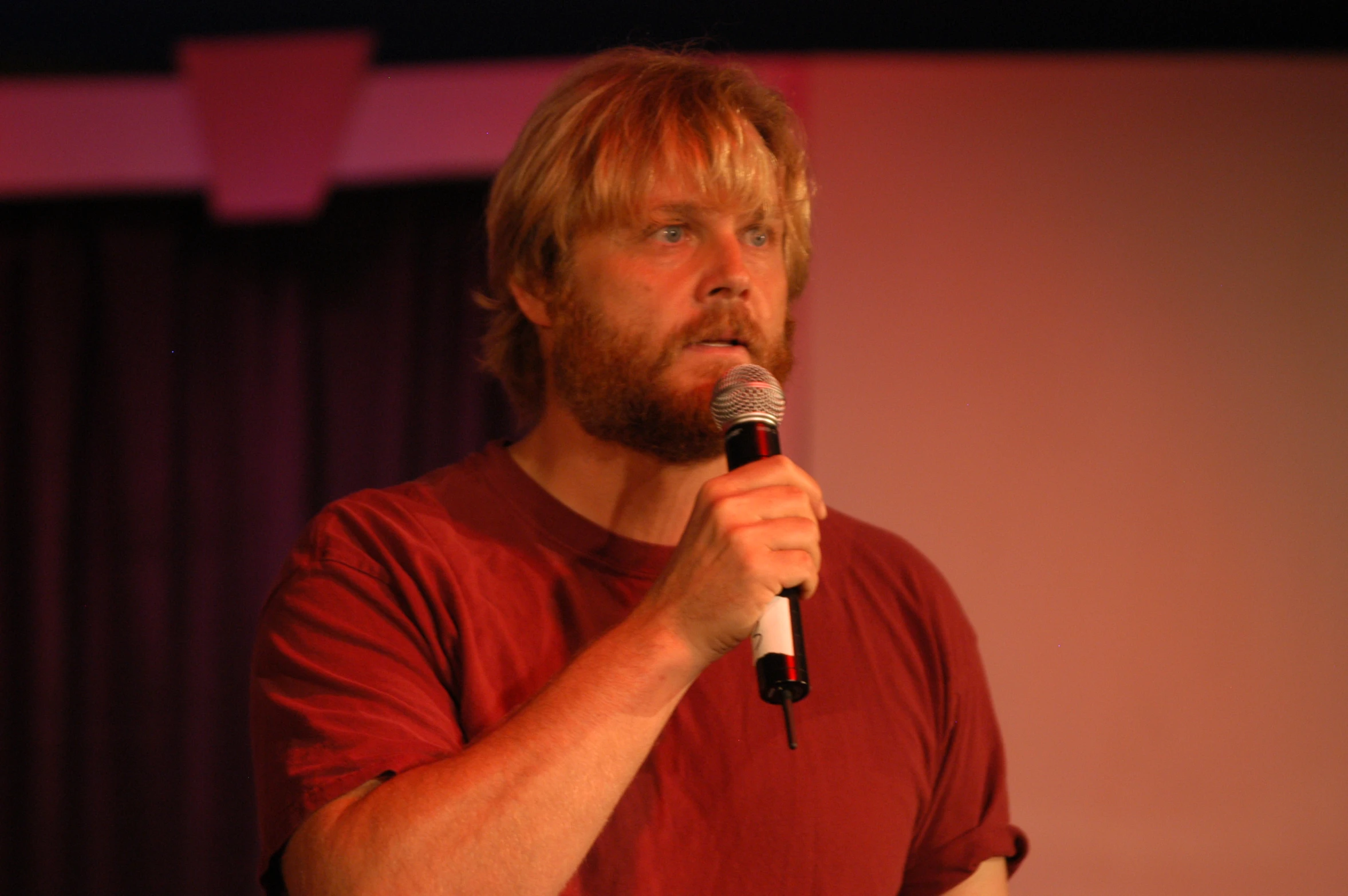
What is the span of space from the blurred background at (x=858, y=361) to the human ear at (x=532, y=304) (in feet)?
3.74

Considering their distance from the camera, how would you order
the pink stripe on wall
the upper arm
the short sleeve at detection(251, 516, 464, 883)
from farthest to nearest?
the pink stripe on wall
the upper arm
the short sleeve at detection(251, 516, 464, 883)

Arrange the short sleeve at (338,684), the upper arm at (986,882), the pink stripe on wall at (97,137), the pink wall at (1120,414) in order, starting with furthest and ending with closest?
the pink stripe on wall at (97,137) < the pink wall at (1120,414) < the upper arm at (986,882) < the short sleeve at (338,684)

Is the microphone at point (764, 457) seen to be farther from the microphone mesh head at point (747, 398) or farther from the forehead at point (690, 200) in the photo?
the forehead at point (690, 200)

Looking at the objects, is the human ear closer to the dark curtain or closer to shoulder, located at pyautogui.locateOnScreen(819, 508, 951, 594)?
shoulder, located at pyautogui.locateOnScreen(819, 508, 951, 594)

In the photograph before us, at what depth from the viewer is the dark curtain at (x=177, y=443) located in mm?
2688

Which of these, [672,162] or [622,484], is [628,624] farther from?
[672,162]

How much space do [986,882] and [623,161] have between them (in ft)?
3.55

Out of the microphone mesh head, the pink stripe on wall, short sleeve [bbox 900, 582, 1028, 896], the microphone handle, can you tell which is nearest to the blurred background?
the pink stripe on wall

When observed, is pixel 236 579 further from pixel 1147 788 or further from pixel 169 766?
pixel 1147 788

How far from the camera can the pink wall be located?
8.79ft

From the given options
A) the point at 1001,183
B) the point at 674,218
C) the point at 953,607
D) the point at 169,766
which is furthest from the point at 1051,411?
the point at 169,766

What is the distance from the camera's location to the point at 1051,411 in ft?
9.17

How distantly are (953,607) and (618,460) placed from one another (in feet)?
1.70

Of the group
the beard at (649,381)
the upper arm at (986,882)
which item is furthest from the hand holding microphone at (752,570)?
the upper arm at (986,882)
